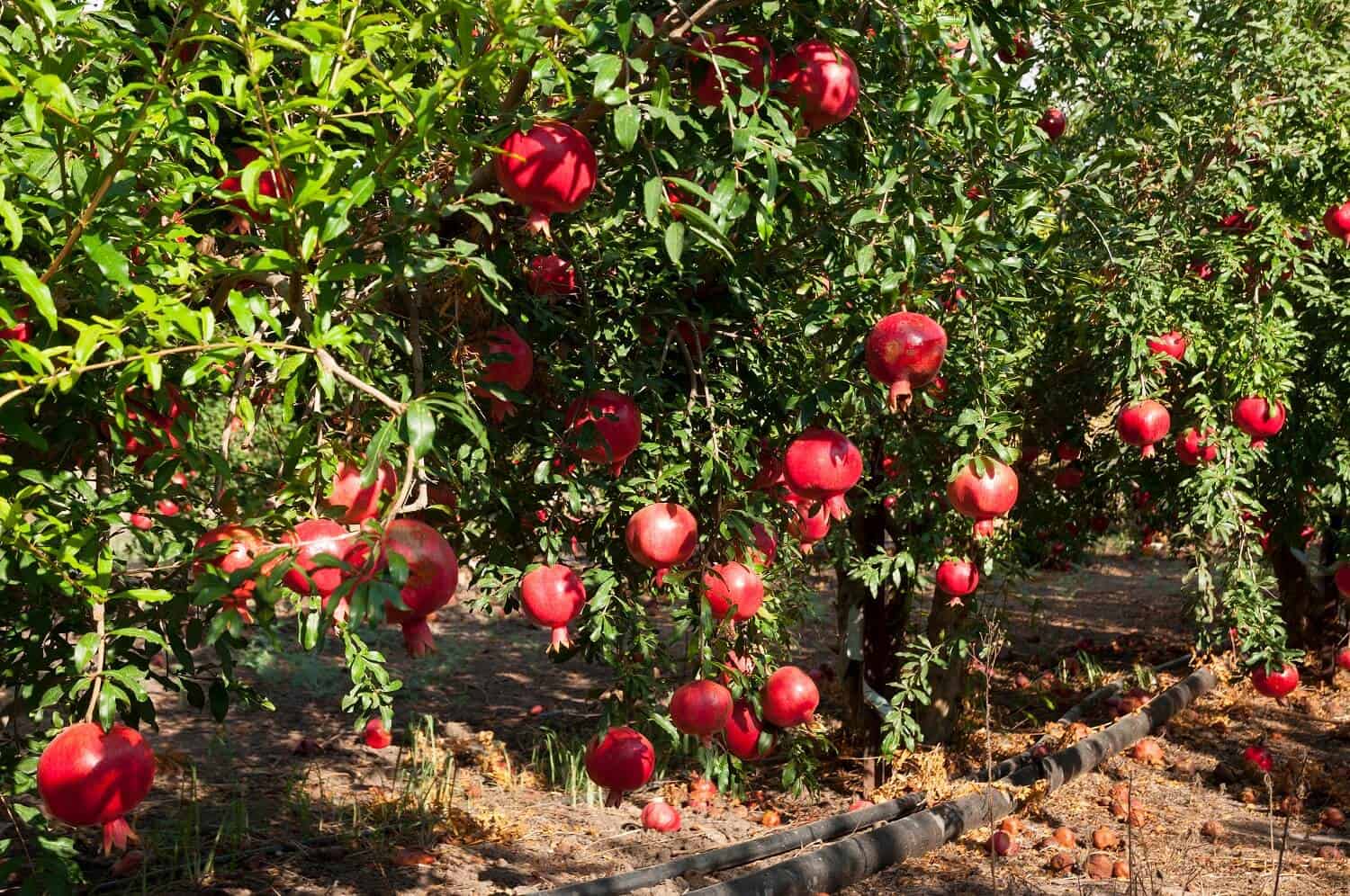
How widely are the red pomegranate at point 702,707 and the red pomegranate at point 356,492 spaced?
A: 3.02 ft

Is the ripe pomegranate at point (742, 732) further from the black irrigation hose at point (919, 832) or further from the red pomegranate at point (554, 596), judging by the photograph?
the black irrigation hose at point (919, 832)

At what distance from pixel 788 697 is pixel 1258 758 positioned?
13.3ft

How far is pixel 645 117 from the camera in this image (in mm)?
1949

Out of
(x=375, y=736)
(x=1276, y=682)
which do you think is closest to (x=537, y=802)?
(x=375, y=736)

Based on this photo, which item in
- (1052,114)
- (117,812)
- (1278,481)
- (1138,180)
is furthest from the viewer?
(1278,481)

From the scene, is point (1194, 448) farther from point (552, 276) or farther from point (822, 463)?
point (552, 276)

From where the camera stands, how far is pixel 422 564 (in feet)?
4.64

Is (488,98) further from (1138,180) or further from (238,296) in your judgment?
(1138,180)

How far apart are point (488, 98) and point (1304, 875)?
479cm

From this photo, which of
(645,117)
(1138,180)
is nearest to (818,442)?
(645,117)

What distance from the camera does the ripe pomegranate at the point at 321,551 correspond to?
1.41 m

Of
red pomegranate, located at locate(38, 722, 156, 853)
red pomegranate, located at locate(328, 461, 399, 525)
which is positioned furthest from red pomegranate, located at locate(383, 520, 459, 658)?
red pomegranate, located at locate(38, 722, 156, 853)

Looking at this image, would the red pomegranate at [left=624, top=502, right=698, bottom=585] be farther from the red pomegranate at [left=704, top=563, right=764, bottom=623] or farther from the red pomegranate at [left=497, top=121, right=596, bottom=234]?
the red pomegranate at [left=497, top=121, right=596, bottom=234]

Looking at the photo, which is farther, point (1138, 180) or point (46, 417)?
point (1138, 180)
